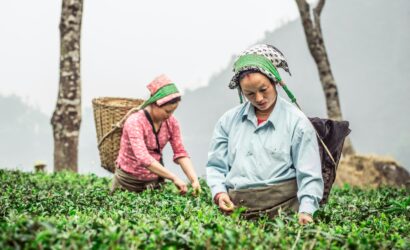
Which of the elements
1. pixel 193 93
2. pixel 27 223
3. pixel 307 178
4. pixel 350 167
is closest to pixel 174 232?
pixel 27 223

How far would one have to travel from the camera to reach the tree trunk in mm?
11539

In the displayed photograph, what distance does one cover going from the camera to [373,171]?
13.3m

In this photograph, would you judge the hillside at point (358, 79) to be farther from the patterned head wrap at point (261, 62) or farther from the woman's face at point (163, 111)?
the patterned head wrap at point (261, 62)

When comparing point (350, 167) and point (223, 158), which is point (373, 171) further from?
point (223, 158)

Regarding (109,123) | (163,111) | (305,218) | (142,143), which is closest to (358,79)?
(109,123)

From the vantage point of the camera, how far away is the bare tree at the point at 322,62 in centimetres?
1360

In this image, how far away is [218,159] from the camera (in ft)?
15.0

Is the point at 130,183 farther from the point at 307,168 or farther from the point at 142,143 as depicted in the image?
the point at 307,168

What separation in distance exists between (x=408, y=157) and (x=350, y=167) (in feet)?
295

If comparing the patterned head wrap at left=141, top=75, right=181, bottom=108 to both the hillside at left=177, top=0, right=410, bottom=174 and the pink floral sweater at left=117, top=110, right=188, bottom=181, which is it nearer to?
the pink floral sweater at left=117, top=110, right=188, bottom=181

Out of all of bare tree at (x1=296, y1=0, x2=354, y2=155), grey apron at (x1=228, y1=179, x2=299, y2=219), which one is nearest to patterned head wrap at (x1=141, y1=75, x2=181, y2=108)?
grey apron at (x1=228, y1=179, x2=299, y2=219)

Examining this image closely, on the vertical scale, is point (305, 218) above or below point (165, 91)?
below

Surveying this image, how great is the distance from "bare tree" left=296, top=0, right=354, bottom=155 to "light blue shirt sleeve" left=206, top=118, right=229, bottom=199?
9431mm

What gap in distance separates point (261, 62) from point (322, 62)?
994 centimetres
